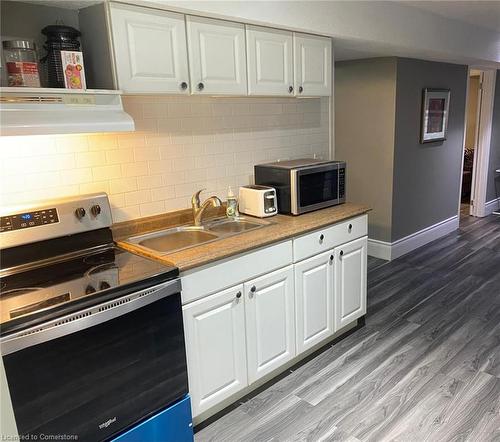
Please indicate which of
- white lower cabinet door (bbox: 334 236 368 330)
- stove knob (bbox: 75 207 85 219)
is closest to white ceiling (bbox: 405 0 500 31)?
white lower cabinet door (bbox: 334 236 368 330)

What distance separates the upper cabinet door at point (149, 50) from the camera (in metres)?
1.92

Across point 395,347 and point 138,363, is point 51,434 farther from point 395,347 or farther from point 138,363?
point 395,347

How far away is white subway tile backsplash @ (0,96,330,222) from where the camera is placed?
2006 mm

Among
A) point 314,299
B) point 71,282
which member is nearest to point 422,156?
point 314,299

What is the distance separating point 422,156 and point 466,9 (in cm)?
157

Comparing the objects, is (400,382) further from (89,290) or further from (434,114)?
(434,114)

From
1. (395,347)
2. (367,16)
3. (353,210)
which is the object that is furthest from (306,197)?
(367,16)

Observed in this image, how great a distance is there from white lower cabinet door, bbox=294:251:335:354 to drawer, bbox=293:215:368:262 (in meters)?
0.05

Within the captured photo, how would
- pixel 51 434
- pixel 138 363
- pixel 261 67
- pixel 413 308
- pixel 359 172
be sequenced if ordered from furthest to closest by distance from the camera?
pixel 359 172, pixel 413 308, pixel 261 67, pixel 138 363, pixel 51 434

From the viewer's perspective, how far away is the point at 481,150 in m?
5.88

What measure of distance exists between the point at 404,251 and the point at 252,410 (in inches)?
118

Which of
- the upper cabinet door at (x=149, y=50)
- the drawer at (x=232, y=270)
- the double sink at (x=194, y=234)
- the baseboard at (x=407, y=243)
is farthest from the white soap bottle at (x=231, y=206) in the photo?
the baseboard at (x=407, y=243)

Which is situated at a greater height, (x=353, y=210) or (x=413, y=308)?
(x=353, y=210)

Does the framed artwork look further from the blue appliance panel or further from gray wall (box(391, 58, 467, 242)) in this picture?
the blue appliance panel
